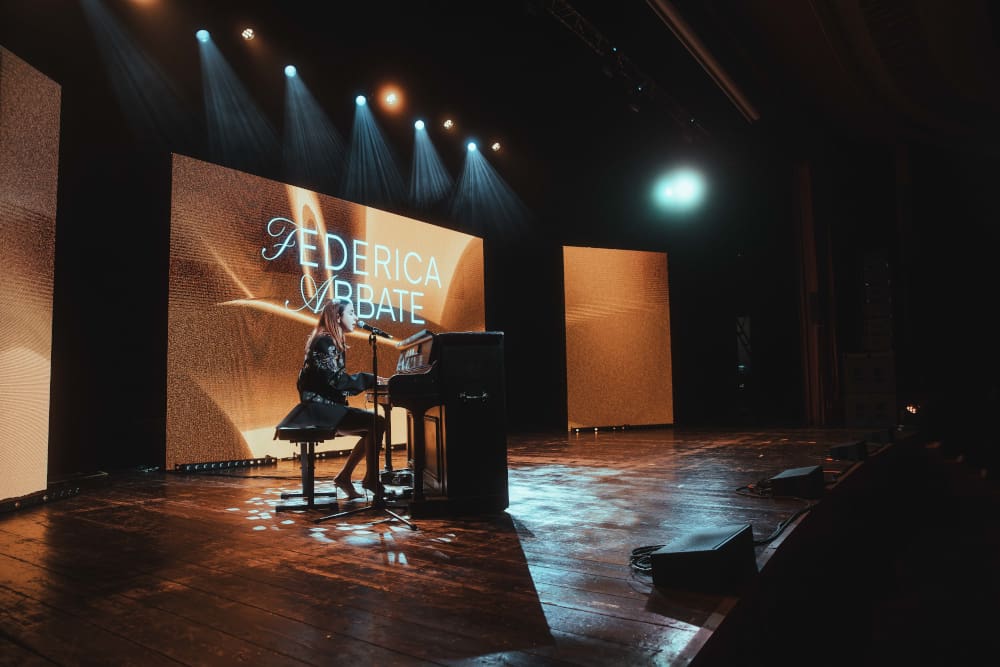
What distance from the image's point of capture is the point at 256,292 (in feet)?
19.8

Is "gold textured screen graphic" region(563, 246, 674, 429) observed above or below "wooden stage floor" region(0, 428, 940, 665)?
above

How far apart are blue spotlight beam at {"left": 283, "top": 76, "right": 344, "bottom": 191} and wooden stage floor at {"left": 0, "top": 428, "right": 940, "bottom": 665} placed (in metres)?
3.86

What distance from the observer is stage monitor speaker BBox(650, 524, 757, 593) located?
185cm

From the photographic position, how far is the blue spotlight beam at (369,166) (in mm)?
7211

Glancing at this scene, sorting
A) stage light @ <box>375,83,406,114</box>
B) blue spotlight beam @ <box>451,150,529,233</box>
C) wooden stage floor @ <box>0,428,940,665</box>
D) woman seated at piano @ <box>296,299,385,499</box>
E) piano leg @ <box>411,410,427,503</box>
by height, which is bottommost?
wooden stage floor @ <box>0,428,940,665</box>

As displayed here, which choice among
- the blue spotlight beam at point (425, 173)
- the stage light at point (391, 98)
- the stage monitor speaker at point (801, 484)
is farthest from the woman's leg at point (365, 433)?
the stage light at point (391, 98)

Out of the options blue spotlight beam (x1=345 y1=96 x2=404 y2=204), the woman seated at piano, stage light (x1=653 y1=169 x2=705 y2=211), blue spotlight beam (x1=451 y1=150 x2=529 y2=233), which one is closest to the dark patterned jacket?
the woman seated at piano

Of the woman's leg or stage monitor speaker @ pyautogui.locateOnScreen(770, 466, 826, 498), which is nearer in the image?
stage monitor speaker @ pyautogui.locateOnScreen(770, 466, 826, 498)

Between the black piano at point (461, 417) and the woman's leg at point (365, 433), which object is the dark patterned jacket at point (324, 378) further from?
the black piano at point (461, 417)

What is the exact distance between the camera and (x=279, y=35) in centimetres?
625

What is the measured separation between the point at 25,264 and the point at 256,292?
229 cm

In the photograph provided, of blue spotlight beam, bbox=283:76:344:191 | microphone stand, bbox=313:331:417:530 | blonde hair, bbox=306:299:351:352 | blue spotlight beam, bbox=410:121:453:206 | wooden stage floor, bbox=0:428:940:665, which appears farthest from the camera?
blue spotlight beam, bbox=410:121:453:206

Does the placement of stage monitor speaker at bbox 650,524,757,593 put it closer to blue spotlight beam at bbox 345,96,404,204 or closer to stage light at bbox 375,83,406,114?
blue spotlight beam at bbox 345,96,404,204

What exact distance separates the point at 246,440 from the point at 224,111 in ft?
10.9
